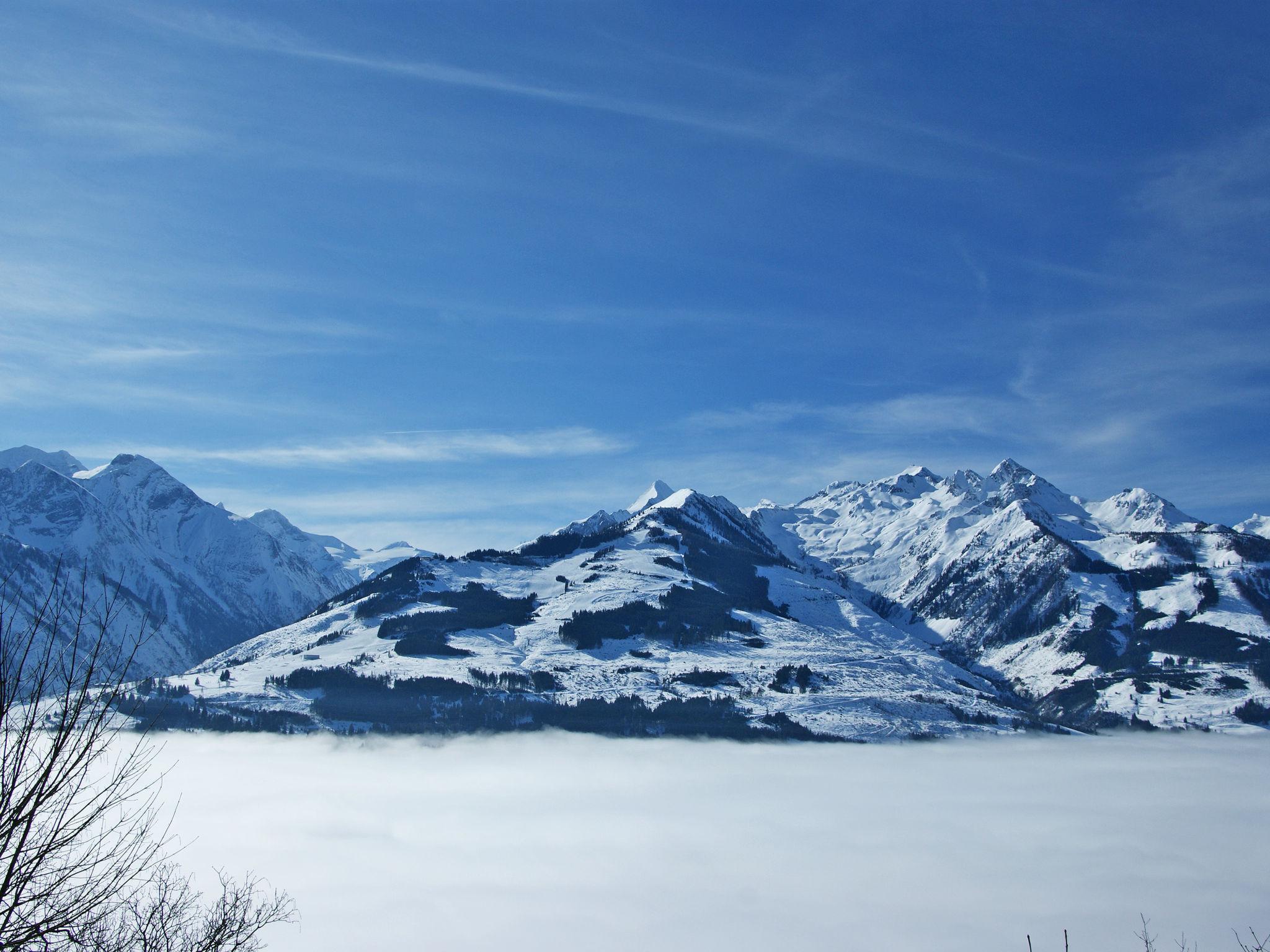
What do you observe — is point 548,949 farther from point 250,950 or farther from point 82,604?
point 82,604

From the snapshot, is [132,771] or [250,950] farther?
[250,950]

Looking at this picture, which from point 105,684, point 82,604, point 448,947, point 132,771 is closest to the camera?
point 82,604

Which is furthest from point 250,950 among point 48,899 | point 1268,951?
point 1268,951

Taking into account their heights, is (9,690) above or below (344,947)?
above

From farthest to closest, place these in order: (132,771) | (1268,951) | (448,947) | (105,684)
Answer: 1. (448,947)
2. (1268,951)
3. (132,771)
4. (105,684)

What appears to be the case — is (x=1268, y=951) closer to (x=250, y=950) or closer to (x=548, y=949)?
(x=548, y=949)

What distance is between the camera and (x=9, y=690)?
63.7 ft

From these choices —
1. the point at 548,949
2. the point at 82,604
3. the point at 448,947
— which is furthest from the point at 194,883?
the point at 82,604

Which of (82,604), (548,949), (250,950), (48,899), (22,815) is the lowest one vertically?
(548,949)

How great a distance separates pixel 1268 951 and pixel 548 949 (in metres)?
138

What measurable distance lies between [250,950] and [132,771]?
2577 cm

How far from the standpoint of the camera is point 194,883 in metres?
195

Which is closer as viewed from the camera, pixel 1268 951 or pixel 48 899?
pixel 48 899

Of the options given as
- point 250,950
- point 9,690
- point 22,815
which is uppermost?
point 9,690
